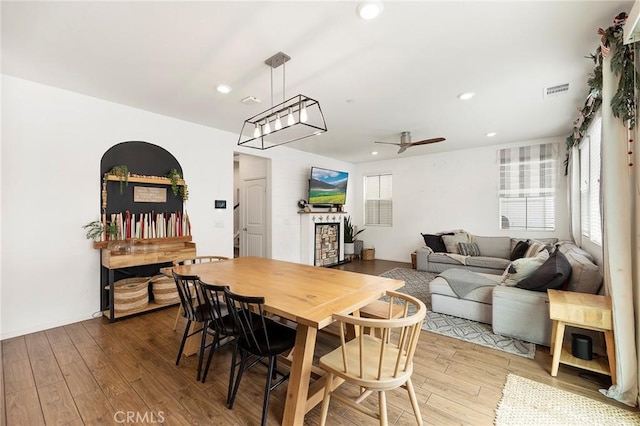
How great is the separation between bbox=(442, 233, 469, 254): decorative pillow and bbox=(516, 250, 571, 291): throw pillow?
2738 mm

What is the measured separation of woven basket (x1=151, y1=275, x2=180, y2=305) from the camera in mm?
3467

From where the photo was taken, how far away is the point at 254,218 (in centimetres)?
605

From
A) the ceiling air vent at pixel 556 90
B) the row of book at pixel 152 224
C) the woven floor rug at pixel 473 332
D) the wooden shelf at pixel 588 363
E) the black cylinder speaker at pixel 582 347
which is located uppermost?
the ceiling air vent at pixel 556 90

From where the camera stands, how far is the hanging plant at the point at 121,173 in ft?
10.9

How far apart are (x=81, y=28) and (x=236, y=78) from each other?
3.93 feet

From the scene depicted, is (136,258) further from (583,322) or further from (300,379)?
(583,322)

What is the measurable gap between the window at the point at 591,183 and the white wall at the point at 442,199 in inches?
43.4

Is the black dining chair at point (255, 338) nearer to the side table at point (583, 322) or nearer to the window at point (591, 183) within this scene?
the side table at point (583, 322)

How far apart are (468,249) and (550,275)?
9.62 ft

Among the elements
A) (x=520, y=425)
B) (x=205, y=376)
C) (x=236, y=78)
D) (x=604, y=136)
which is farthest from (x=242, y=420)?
(x=604, y=136)

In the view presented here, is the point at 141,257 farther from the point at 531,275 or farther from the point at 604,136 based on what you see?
the point at 604,136

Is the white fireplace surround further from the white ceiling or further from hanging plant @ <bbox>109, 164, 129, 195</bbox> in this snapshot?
hanging plant @ <bbox>109, 164, 129, 195</bbox>

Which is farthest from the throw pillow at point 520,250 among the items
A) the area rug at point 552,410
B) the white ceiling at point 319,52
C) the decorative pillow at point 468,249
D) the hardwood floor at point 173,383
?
the area rug at point 552,410

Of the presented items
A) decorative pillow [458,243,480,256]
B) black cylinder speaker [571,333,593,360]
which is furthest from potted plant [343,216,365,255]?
black cylinder speaker [571,333,593,360]
